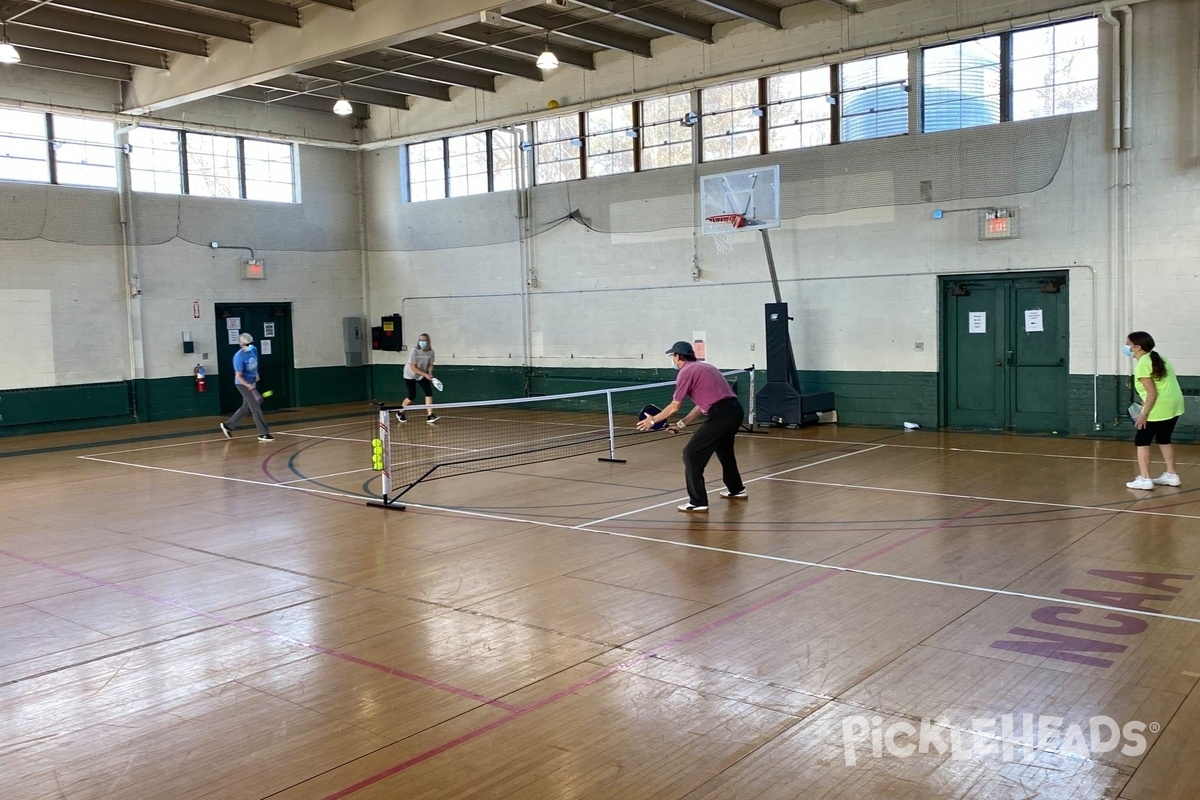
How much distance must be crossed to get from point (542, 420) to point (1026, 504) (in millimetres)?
11604

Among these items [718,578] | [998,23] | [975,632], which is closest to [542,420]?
[998,23]

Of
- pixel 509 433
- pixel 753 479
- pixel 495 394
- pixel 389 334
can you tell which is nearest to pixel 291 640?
pixel 753 479

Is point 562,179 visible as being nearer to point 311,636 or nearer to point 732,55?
Answer: point 732,55

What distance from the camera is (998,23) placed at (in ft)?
51.1

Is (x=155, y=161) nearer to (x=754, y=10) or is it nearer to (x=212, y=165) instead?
(x=212, y=165)

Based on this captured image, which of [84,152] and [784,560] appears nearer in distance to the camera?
[784,560]

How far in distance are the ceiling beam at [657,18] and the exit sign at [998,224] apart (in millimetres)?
6243

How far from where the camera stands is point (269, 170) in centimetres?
2344

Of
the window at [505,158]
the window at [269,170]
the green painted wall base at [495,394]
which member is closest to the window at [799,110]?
the green painted wall base at [495,394]

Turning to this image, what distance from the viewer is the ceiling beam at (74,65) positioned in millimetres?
18750

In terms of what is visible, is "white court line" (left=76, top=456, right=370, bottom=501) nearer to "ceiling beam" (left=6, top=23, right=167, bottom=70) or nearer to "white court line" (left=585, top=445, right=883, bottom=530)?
"white court line" (left=585, top=445, right=883, bottom=530)

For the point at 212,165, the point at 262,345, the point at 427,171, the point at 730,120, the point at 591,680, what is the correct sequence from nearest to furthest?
1. the point at 591,680
2. the point at 730,120
3. the point at 212,165
4. the point at 262,345
5. the point at 427,171

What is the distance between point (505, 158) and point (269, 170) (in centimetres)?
580

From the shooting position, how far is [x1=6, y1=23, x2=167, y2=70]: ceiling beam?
683 inches
